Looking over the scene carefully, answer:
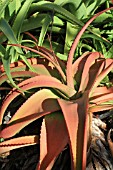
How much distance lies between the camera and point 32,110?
5.05ft

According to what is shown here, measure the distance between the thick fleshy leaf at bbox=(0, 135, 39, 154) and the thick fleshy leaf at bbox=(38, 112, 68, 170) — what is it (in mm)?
49

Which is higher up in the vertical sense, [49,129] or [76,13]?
[76,13]

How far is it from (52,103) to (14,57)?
281 mm

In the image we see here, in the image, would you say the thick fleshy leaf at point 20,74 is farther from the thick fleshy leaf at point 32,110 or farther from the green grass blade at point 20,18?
the green grass blade at point 20,18

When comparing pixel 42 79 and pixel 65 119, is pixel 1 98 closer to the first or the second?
pixel 42 79

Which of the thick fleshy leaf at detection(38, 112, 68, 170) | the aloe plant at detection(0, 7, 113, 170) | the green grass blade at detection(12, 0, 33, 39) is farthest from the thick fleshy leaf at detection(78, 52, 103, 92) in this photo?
the green grass blade at detection(12, 0, 33, 39)

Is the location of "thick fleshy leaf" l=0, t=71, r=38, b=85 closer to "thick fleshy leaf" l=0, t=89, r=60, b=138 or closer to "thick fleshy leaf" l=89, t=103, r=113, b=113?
"thick fleshy leaf" l=0, t=89, r=60, b=138

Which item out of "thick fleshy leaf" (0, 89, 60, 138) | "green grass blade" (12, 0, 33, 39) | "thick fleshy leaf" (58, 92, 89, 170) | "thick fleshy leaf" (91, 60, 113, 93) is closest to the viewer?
"thick fleshy leaf" (58, 92, 89, 170)

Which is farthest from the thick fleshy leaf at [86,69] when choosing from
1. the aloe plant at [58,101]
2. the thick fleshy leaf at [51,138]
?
the thick fleshy leaf at [51,138]

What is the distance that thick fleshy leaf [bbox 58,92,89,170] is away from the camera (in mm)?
1392

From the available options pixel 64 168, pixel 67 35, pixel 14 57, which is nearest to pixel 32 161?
pixel 64 168

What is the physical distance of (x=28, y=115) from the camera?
5.01 feet

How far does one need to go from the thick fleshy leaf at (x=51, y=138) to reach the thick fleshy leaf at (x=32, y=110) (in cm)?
3

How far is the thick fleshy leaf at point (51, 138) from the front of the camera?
144 cm
